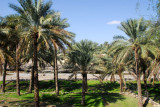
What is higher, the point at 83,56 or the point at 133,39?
the point at 133,39

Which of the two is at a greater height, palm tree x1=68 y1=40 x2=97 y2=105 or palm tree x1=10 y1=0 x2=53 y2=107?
palm tree x1=10 y1=0 x2=53 y2=107

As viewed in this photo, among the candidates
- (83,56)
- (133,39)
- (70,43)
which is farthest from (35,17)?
(133,39)

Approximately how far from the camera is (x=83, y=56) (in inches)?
733

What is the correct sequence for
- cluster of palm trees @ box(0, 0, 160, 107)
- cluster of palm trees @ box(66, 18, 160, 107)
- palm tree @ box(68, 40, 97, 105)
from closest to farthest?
cluster of palm trees @ box(0, 0, 160, 107), cluster of palm trees @ box(66, 18, 160, 107), palm tree @ box(68, 40, 97, 105)

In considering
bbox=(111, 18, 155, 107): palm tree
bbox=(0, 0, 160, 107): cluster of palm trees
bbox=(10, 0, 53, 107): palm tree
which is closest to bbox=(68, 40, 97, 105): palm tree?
bbox=(0, 0, 160, 107): cluster of palm trees

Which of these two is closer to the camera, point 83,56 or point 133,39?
point 133,39

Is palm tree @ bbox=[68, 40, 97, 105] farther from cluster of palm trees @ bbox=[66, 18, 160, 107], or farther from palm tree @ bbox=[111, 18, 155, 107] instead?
palm tree @ bbox=[111, 18, 155, 107]

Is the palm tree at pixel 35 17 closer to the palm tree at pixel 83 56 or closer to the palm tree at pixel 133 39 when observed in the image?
the palm tree at pixel 83 56

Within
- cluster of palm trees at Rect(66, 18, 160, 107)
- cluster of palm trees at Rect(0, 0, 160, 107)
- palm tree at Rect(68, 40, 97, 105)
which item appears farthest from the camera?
palm tree at Rect(68, 40, 97, 105)

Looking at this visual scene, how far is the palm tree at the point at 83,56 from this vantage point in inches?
727

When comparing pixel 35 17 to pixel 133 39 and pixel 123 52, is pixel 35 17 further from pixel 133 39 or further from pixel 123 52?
pixel 133 39

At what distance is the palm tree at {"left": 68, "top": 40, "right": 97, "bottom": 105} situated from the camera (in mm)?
18469

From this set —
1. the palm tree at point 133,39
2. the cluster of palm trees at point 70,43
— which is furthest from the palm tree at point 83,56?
the palm tree at point 133,39

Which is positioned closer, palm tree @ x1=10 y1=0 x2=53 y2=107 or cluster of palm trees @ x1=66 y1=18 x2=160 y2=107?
palm tree @ x1=10 y1=0 x2=53 y2=107
